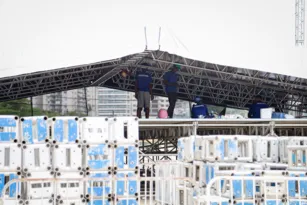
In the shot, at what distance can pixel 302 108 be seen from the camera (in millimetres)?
29703

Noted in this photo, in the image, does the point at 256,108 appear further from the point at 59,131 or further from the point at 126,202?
the point at 59,131

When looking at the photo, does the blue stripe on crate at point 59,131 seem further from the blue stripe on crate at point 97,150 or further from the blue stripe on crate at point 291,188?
the blue stripe on crate at point 291,188

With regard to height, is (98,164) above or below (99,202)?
above

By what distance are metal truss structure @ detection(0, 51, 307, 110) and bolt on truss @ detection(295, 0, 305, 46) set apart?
2.17 metres

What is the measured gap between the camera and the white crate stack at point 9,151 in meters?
13.4

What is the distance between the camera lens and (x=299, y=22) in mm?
24469

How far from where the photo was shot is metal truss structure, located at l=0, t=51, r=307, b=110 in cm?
2602

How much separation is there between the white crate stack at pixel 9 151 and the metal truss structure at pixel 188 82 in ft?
36.1

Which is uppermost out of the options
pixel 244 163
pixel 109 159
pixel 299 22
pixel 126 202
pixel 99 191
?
pixel 299 22

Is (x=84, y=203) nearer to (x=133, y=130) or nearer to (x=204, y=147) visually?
(x=133, y=130)

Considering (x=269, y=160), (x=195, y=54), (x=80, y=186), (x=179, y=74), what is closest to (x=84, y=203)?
(x=80, y=186)

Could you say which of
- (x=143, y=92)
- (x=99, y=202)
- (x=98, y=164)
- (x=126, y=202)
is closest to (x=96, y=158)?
(x=98, y=164)

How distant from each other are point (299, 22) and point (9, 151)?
14.8 meters

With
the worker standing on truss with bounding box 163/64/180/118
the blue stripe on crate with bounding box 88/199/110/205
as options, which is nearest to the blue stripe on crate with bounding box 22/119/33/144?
the blue stripe on crate with bounding box 88/199/110/205
